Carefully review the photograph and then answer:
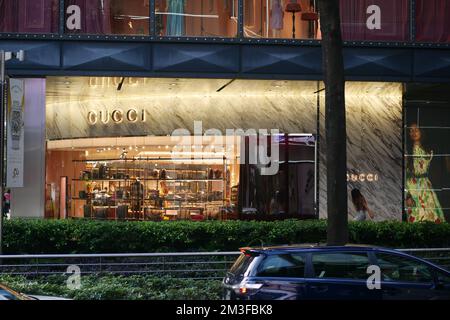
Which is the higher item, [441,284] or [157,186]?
[157,186]

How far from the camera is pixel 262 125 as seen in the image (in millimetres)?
22719

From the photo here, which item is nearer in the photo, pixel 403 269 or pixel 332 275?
pixel 332 275

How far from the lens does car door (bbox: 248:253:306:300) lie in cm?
1004

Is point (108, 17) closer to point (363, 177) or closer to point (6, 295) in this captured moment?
point (363, 177)

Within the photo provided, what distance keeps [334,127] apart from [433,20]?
812 centimetres

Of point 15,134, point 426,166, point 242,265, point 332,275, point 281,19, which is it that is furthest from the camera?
point 426,166

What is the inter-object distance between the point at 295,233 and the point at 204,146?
6.07m

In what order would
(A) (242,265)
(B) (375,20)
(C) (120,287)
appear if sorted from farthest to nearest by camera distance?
(B) (375,20)
(C) (120,287)
(A) (242,265)

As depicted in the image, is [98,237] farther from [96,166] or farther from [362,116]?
[362,116]

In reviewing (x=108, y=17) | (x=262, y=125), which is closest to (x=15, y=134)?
Answer: (x=108, y=17)

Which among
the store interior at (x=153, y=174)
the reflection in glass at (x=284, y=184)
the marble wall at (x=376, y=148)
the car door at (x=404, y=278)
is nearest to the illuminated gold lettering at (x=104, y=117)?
the store interior at (x=153, y=174)
